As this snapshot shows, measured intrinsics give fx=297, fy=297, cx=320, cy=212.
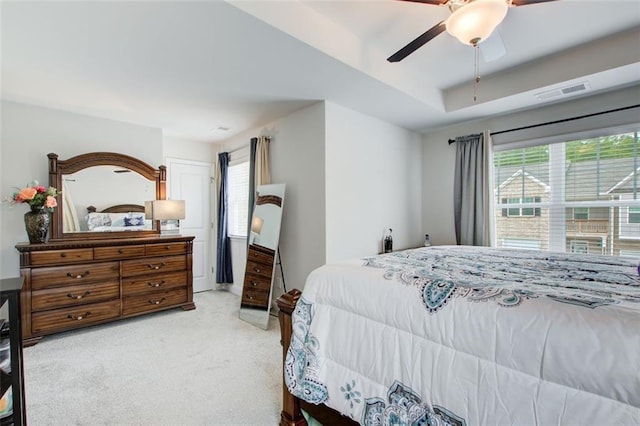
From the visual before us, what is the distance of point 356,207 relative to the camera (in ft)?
11.7

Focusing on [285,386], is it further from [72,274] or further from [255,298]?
[72,274]

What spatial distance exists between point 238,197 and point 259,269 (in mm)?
1634

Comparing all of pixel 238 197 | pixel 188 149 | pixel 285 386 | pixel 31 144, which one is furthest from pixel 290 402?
pixel 188 149

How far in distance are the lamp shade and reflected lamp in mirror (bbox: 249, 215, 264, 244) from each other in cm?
116

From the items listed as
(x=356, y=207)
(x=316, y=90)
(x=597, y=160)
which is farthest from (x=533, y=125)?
(x=316, y=90)

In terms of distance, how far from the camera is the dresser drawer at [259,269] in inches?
142

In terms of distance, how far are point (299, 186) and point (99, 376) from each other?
2.51 m

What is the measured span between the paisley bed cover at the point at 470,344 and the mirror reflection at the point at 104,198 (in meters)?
3.50

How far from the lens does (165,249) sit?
3824 millimetres

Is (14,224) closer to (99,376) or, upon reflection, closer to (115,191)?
(115,191)

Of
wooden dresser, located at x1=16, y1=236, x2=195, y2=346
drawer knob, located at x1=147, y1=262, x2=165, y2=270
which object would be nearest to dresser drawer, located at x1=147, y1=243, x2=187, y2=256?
wooden dresser, located at x1=16, y1=236, x2=195, y2=346

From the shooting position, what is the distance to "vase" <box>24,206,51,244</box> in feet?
10.4

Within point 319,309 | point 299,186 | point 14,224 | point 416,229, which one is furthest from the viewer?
point 416,229

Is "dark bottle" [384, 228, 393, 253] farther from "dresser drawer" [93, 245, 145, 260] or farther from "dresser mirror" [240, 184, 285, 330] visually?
"dresser drawer" [93, 245, 145, 260]
